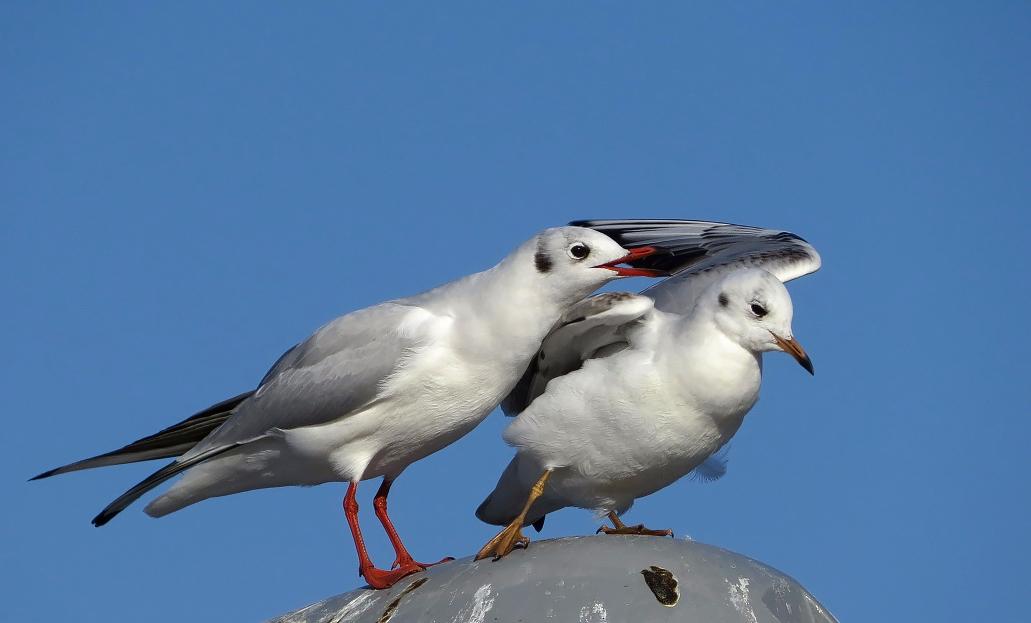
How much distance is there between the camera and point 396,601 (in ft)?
23.3

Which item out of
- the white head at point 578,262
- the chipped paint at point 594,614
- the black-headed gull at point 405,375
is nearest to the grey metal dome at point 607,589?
the chipped paint at point 594,614

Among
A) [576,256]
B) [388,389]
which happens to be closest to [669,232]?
[576,256]

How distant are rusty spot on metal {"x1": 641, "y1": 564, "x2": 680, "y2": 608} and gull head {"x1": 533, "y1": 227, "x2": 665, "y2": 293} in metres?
2.15

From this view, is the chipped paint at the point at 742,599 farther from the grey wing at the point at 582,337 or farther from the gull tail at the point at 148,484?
the gull tail at the point at 148,484

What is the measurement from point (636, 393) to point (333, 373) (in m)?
1.90

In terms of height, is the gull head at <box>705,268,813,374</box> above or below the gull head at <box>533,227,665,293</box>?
below

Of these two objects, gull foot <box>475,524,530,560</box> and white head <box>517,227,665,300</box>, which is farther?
white head <box>517,227,665,300</box>

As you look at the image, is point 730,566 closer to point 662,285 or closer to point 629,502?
point 629,502

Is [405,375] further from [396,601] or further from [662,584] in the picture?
[662,584]

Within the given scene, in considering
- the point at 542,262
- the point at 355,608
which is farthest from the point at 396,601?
the point at 542,262

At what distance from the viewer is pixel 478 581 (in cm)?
688

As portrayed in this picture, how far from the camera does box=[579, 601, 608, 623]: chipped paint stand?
629 centimetres

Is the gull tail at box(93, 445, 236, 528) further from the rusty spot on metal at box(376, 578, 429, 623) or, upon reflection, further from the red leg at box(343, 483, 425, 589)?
the rusty spot on metal at box(376, 578, 429, 623)

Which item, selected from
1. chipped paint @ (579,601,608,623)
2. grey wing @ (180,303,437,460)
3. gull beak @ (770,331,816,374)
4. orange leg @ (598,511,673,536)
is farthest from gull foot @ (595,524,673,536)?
chipped paint @ (579,601,608,623)
